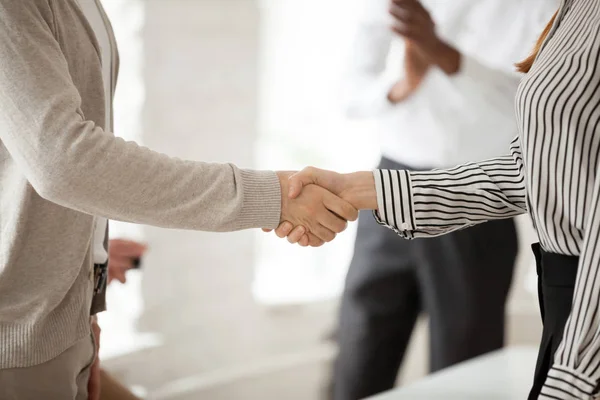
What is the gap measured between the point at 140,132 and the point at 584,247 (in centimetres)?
149

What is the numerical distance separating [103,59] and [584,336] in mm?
789

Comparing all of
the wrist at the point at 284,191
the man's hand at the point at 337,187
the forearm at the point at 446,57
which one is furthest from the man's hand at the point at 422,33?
the wrist at the point at 284,191

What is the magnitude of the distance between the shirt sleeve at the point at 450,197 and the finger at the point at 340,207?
95 mm

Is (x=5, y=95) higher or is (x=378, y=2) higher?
(x=378, y=2)

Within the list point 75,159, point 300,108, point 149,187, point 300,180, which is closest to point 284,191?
point 300,180

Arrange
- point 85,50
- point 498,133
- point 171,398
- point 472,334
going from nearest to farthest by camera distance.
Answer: point 85,50 < point 498,133 < point 472,334 < point 171,398

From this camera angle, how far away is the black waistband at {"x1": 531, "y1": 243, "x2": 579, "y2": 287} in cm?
92

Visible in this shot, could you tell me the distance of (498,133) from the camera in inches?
74.6

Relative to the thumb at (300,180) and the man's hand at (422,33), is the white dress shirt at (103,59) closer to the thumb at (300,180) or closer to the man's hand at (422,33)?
the thumb at (300,180)

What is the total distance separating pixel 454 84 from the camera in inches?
75.3

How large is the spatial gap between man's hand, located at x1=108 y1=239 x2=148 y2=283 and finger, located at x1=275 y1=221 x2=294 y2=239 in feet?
1.29

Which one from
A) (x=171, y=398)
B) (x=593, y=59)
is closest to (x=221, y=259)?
(x=171, y=398)

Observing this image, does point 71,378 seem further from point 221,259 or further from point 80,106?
point 221,259

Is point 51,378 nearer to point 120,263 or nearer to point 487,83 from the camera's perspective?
point 120,263
